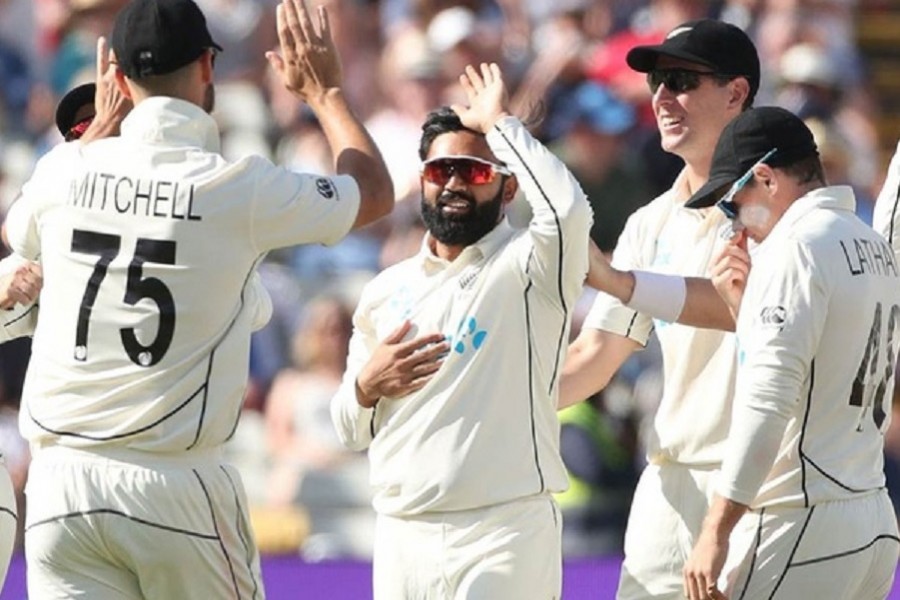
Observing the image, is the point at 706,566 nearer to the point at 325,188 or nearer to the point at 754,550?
the point at 754,550

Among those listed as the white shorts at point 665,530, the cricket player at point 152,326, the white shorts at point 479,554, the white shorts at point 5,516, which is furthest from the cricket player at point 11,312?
the white shorts at point 665,530

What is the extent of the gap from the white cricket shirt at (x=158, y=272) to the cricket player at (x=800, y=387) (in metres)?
1.09

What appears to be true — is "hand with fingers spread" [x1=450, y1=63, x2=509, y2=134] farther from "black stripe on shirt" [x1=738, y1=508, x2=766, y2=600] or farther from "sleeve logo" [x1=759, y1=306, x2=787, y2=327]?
"black stripe on shirt" [x1=738, y1=508, x2=766, y2=600]

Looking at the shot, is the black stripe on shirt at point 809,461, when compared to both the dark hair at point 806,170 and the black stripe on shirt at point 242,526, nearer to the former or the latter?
the dark hair at point 806,170

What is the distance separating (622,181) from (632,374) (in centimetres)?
110

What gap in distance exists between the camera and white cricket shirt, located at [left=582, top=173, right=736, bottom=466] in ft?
20.0

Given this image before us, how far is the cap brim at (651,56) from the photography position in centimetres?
635

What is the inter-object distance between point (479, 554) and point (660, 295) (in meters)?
0.91

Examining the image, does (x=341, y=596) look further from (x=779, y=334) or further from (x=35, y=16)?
(x=35, y=16)

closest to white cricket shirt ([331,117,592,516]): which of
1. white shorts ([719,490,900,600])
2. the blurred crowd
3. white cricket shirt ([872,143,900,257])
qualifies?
white shorts ([719,490,900,600])

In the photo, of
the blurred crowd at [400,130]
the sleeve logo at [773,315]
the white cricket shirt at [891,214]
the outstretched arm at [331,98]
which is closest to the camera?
the sleeve logo at [773,315]

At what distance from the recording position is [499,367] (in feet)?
19.1

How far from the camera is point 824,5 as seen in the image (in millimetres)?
12047

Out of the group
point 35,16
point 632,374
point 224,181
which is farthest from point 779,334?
point 35,16
